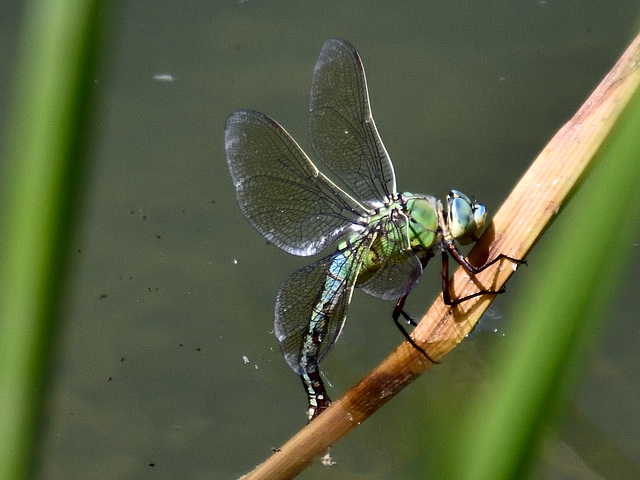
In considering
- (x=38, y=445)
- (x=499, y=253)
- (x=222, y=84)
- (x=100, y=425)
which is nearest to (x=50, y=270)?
(x=38, y=445)

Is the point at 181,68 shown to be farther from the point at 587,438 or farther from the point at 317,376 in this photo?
the point at 587,438

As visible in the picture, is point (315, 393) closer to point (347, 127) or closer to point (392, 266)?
point (392, 266)

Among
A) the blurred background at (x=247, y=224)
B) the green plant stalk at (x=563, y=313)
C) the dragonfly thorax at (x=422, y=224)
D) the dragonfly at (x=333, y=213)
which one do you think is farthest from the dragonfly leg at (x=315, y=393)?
the green plant stalk at (x=563, y=313)

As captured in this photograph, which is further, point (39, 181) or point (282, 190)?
point (282, 190)

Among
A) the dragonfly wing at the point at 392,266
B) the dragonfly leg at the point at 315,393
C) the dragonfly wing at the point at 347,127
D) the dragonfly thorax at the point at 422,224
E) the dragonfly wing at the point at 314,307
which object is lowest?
the dragonfly leg at the point at 315,393

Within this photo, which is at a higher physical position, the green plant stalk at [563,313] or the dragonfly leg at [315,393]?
the green plant stalk at [563,313]

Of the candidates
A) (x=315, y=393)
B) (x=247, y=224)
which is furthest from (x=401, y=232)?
(x=247, y=224)

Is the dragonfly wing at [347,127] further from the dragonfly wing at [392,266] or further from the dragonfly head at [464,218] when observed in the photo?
the dragonfly head at [464,218]
